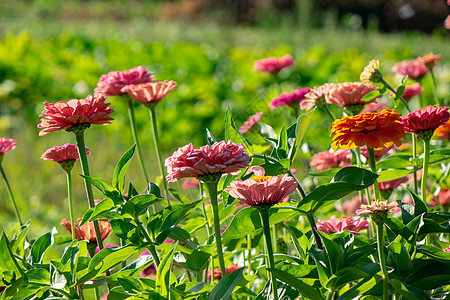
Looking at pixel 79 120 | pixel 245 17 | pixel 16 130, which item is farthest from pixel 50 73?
pixel 245 17

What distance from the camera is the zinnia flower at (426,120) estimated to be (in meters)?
0.86

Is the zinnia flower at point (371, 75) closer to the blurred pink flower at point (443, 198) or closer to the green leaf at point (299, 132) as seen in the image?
the green leaf at point (299, 132)

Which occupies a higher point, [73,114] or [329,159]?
[73,114]

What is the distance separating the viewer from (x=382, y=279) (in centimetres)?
73

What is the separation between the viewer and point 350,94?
1008mm

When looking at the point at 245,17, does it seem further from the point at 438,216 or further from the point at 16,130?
the point at 438,216

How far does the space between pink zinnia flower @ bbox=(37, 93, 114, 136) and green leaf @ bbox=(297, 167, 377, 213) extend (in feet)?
1.16

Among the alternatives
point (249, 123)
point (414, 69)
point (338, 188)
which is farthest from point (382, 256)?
point (414, 69)

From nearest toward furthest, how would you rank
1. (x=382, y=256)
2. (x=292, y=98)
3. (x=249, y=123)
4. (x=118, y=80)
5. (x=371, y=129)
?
1. (x=382, y=256)
2. (x=371, y=129)
3. (x=118, y=80)
4. (x=249, y=123)
5. (x=292, y=98)

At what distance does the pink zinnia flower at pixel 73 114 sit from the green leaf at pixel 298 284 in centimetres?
39

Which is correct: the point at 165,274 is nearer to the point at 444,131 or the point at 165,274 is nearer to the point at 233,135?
the point at 233,135

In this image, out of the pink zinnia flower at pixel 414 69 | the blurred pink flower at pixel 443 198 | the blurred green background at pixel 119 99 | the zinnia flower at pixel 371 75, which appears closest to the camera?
the zinnia flower at pixel 371 75

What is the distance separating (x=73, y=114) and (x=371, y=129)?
45 cm

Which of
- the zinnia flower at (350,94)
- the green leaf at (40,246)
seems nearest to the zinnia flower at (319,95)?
the zinnia flower at (350,94)
